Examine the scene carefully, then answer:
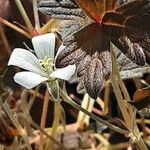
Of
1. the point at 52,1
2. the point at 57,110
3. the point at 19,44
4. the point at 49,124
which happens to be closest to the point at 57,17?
the point at 52,1

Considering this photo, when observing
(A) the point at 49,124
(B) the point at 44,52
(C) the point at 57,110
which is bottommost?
(A) the point at 49,124

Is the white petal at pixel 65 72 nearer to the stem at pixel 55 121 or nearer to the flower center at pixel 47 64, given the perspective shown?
the flower center at pixel 47 64

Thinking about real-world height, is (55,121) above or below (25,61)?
below

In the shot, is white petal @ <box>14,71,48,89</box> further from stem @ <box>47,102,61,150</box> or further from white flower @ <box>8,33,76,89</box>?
stem @ <box>47,102,61,150</box>

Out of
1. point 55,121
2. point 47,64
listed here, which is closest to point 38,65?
point 47,64

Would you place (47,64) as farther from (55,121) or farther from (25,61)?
(55,121)

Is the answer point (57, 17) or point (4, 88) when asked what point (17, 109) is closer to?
point (4, 88)

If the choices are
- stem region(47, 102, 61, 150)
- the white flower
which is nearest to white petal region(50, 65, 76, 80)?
the white flower
